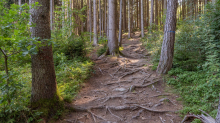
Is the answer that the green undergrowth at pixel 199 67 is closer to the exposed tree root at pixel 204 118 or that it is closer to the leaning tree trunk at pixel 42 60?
the exposed tree root at pixel 204 118

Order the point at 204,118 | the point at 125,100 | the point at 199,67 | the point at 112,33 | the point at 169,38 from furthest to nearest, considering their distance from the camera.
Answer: the point at 112,33 → the point at 169,38 → the point at 199,67 → the point at 125,100 → the point at 204,118

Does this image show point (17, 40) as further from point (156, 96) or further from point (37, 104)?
point (156, 96)

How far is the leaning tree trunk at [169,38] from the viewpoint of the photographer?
6316mm

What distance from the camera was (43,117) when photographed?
362 centimetres

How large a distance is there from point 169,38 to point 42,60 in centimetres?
528

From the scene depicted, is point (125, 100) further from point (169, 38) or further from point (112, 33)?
point (112, 33)

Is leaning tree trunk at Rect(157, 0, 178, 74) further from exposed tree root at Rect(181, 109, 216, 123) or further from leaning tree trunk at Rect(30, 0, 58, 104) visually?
leaning tree trunk at Rect(30, 0, 58, 104)

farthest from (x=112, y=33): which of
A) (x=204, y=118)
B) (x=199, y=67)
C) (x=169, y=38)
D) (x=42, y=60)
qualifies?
(x=204, y=118)

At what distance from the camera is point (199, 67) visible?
5.99 m

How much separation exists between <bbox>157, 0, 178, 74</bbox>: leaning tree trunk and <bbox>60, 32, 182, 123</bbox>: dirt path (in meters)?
0.63

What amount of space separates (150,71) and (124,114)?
11.5 ft

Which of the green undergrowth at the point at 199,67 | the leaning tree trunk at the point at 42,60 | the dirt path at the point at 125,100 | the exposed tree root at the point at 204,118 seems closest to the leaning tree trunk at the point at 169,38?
the green undergrowth at the point at 199,67

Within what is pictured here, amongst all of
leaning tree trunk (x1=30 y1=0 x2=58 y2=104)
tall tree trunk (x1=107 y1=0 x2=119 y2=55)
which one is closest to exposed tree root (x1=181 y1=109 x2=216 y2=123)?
leaning tree trunk (x1=30 y1=0 x2=58 y2=104)

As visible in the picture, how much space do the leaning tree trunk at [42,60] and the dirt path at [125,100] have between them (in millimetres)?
1018
